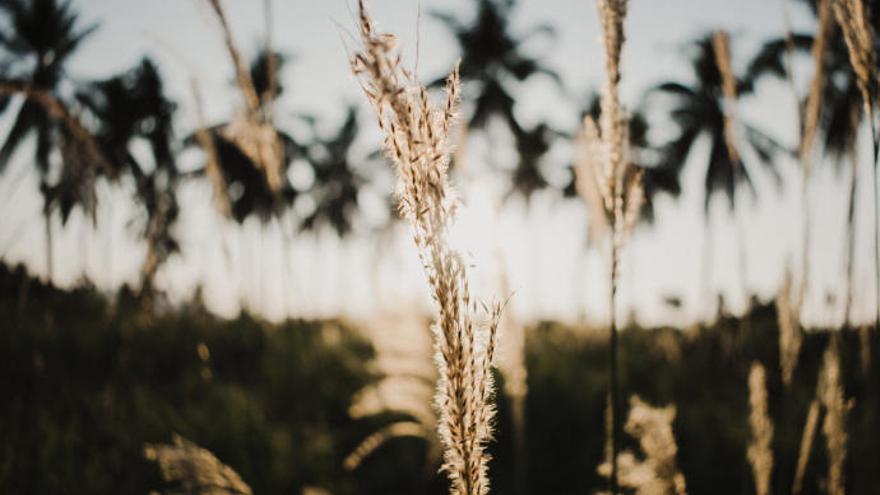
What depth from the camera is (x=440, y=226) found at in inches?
27.4

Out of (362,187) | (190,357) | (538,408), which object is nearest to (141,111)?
(362,187)

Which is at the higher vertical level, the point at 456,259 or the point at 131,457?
the point at 456,259

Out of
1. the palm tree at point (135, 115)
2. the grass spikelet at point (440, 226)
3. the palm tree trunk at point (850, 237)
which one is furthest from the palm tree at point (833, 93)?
the palm tree at point (135, 115)

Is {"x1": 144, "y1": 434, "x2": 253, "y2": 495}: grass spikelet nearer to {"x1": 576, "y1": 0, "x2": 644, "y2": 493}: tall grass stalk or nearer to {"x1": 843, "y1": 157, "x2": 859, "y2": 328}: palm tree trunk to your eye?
{"x1": 576, "y1": 0, "x2": 644, "y2": 493}: tall grass stalk

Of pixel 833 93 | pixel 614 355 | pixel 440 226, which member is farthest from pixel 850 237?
pixel 833 93

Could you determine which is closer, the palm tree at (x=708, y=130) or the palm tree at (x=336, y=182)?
the palm tree at (x=708, y=130)

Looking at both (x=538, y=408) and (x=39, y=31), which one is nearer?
(x=538, y=408)

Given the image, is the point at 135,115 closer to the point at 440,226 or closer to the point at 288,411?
the point at 288,411

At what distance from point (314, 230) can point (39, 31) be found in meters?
26.6

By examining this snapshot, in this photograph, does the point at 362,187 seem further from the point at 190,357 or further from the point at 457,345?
the point at 457,345

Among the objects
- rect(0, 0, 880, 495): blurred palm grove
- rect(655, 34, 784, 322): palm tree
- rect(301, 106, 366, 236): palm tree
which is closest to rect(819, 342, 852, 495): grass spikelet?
rect(0, 0, 880, 495): blurred palm grove

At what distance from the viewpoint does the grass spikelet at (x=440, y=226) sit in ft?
2.25

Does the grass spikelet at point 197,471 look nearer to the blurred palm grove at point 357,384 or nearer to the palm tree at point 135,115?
the blurred palm grove at point 357,384

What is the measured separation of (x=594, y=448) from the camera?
20.0 feet
